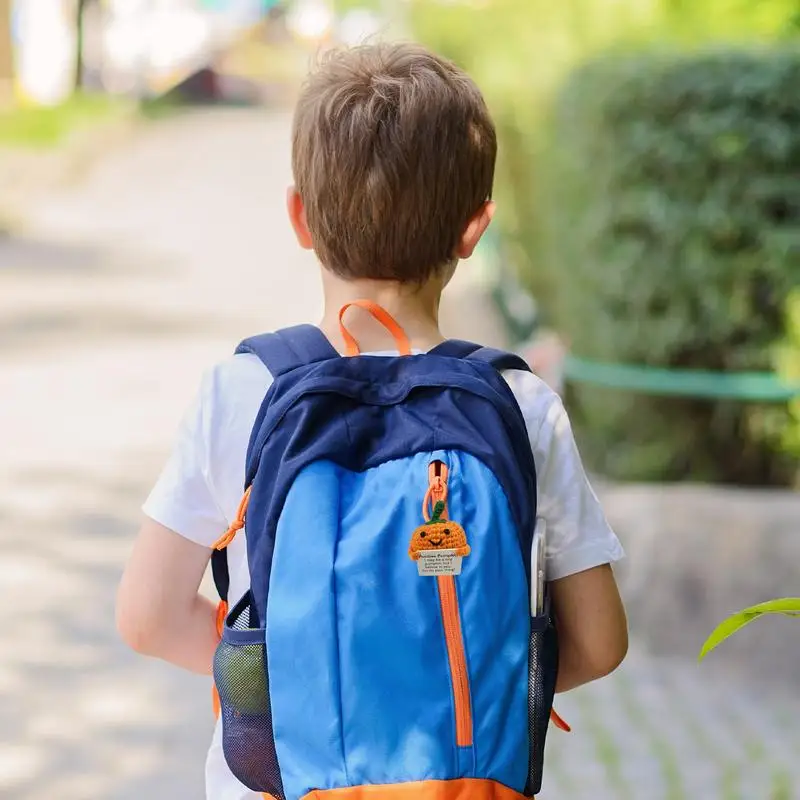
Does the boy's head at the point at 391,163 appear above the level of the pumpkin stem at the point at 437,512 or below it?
above

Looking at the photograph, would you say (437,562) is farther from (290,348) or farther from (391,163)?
(391,163)

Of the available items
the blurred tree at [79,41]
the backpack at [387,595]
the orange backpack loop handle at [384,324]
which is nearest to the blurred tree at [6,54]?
the blurred tree at [79,41]

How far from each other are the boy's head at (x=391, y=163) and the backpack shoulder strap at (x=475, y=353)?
10 cm

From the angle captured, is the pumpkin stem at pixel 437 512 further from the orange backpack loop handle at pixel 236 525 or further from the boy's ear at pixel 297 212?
the boy's ear at pixel 297 212

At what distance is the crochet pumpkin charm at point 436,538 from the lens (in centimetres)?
169

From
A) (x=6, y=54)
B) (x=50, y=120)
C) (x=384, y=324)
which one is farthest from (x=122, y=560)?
(x=6, y=54)

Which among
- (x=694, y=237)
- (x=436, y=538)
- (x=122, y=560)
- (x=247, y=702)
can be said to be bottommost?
(x=122, y=560)

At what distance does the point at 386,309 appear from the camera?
191 centimetres

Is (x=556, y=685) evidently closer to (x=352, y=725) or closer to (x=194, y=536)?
(x=352, y=725)

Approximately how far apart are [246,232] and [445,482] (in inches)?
585

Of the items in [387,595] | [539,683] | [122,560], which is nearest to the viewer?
[387,595]

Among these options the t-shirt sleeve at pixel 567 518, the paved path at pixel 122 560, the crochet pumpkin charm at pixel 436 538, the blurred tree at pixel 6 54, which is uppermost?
the crochet pumpkin charm at pixel 436 538

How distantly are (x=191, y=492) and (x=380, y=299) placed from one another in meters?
0.34

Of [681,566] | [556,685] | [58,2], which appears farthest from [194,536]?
[58,2]
